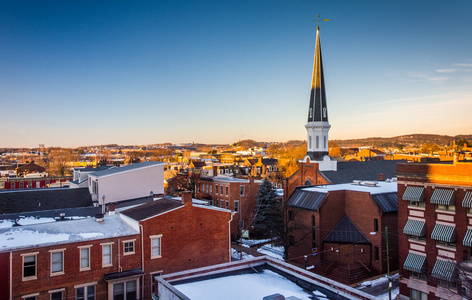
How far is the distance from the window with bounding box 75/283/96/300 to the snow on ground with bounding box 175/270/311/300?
8250mm

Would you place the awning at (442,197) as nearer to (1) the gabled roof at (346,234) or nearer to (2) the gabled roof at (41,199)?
(1) the gabled roof at (346,234)

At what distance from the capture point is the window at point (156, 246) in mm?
23719

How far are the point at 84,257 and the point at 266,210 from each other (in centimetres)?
2739

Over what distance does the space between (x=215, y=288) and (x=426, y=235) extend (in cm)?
1529

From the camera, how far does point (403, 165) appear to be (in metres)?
24.9

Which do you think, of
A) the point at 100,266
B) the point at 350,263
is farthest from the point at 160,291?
the point at 350,263

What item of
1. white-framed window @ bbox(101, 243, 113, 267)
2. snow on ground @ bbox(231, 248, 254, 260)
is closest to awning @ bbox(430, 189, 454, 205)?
snow on ground @ bbox(231, 248, 254, 260)

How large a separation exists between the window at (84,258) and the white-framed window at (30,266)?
2376 mm

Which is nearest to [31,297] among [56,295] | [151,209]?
[56,295]

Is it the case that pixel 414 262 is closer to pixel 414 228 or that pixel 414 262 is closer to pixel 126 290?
pixel 414 228

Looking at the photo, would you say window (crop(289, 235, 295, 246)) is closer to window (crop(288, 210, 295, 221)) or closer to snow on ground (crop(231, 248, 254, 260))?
window (crop(288, 210, 295, 221))

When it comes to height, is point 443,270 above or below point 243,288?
below

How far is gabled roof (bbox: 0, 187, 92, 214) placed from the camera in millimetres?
34188

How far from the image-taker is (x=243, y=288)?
15.7m
